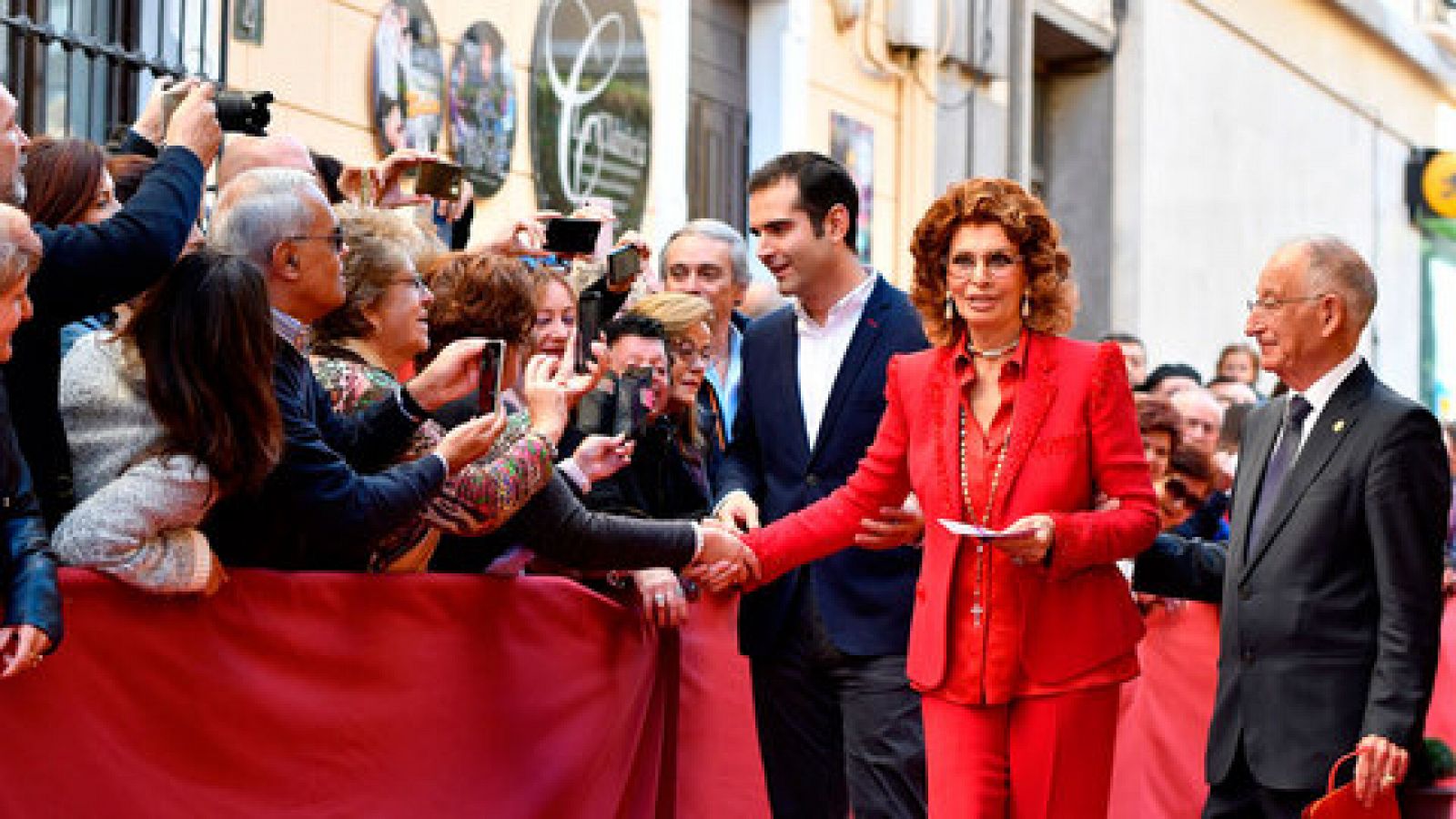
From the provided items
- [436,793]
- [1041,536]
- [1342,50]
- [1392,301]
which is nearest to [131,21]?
[436,793]

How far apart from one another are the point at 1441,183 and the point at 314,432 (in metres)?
23.5

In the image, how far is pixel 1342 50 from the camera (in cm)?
2406

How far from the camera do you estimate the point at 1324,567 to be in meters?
5.24

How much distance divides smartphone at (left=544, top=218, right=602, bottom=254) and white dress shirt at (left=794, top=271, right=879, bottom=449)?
33.1 inches

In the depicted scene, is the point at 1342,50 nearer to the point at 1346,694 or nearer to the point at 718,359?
the point at 718,359

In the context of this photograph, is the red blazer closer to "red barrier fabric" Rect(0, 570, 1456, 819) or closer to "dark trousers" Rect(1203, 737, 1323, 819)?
"dark trousers" Rect(1203, 737, 1323, 819)

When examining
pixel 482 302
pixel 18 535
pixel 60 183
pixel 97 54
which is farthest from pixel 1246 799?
pixel 97 54

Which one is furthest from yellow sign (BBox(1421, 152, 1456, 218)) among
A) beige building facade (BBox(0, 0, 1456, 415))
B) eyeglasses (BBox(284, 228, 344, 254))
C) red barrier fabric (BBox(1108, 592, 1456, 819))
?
eyeglasses (BBox(284, 228, 344, 254))

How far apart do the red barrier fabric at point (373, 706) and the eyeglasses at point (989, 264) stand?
1.31m

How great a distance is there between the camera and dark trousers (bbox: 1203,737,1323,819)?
5.22 m

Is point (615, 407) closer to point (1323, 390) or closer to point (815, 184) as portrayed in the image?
point (815, 184)

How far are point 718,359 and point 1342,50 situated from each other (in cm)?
1779

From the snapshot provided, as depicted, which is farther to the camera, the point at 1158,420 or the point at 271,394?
the point at 1158,420

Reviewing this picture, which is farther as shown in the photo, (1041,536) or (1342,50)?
(1342,50)
